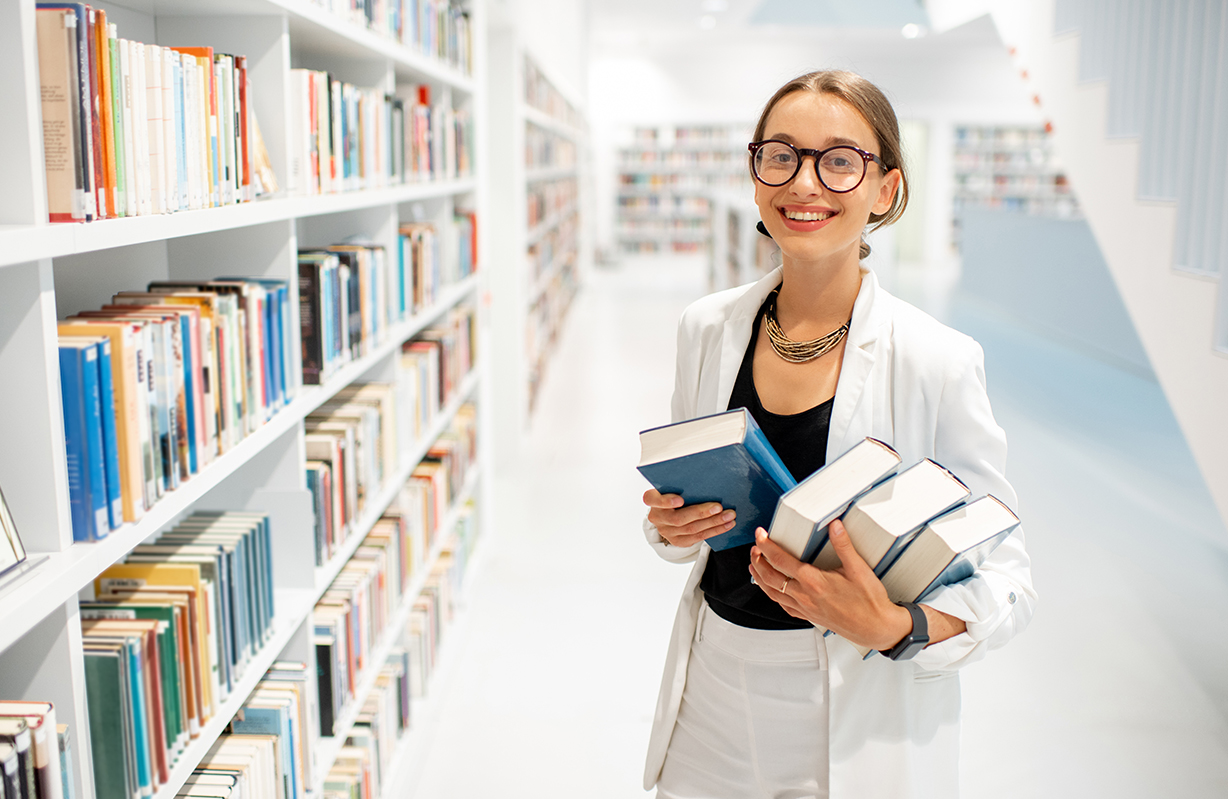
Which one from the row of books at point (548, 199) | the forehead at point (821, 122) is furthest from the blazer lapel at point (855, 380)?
the row of books at point (548, 199)

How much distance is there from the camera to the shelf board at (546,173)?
6355 mm

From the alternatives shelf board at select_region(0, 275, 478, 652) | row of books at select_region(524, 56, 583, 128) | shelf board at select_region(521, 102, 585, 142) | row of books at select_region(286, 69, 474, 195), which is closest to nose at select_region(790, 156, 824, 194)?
shelf board at select_region(0, 275, 478, 652)

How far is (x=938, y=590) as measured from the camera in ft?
3.77

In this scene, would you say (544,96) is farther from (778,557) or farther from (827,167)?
(778,557)

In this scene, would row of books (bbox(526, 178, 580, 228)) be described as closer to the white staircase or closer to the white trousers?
the white staircase

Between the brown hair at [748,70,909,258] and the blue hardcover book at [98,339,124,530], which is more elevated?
the brown hair at [748,70,909,258]

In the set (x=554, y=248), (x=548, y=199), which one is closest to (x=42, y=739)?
(x=548, y=199)

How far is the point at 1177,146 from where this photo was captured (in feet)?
10.5

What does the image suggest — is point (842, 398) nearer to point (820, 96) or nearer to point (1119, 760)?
point (820, 96)

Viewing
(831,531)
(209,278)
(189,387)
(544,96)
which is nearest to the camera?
(831,531)

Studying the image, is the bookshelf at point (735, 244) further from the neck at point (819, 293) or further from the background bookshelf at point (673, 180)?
the background bookshelf at point (673, 180)

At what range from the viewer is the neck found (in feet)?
4.25

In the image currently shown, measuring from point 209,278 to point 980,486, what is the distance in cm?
142

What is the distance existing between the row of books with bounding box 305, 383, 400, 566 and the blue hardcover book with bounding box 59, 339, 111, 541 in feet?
2.66
